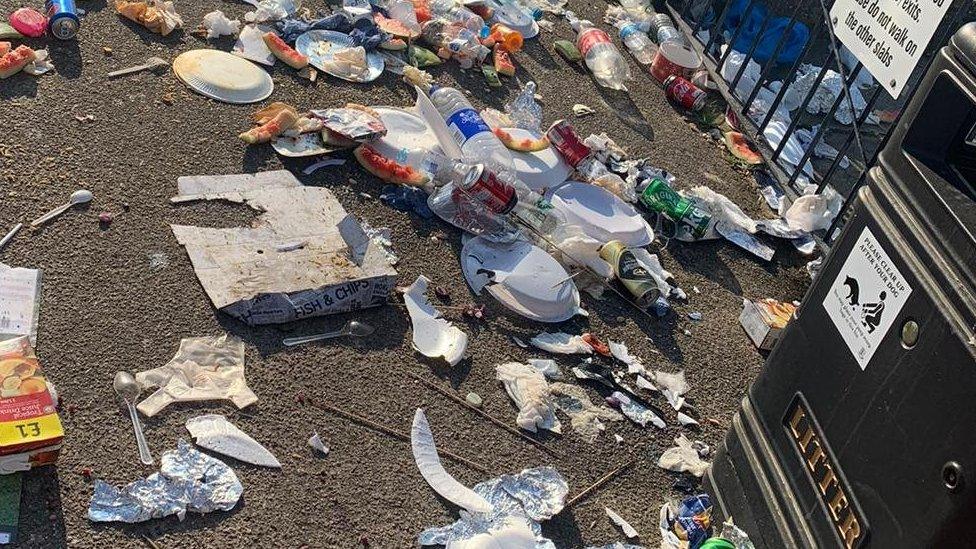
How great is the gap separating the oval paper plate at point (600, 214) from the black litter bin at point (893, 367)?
1.61 meters

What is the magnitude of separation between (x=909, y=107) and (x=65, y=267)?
3032 millimetres

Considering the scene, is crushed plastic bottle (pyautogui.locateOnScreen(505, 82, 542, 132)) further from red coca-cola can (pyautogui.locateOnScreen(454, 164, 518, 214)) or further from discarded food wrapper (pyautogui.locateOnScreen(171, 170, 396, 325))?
discarded food wrapper (pyautogui.locateOnScreen(171, 170, 396, 325))

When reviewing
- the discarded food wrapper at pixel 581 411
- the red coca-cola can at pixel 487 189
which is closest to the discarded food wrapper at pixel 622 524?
the discarded food wrapper at pixel 581 411

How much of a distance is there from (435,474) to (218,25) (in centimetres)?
305

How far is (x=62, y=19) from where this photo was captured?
478cm

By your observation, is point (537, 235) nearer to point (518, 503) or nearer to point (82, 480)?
point (518, 503)

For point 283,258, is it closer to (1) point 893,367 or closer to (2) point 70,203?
(2) point 70,203

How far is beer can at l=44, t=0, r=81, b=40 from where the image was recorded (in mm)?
4777

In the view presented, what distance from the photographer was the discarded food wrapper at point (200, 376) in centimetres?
331

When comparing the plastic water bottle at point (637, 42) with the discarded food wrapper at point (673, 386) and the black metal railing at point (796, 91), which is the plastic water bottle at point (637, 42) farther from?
the discarded food wrapper at point (673, 386)

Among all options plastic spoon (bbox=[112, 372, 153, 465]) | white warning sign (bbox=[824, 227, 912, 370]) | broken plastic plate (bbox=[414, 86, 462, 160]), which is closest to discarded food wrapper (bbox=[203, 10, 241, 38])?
broken plastic plate (bbox=[414, 86, 462, 160])

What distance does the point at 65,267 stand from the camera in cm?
368

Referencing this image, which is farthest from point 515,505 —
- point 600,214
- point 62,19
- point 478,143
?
point 62,19

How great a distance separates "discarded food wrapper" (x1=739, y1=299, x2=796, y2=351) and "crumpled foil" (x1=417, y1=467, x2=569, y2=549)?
4.85 feet
